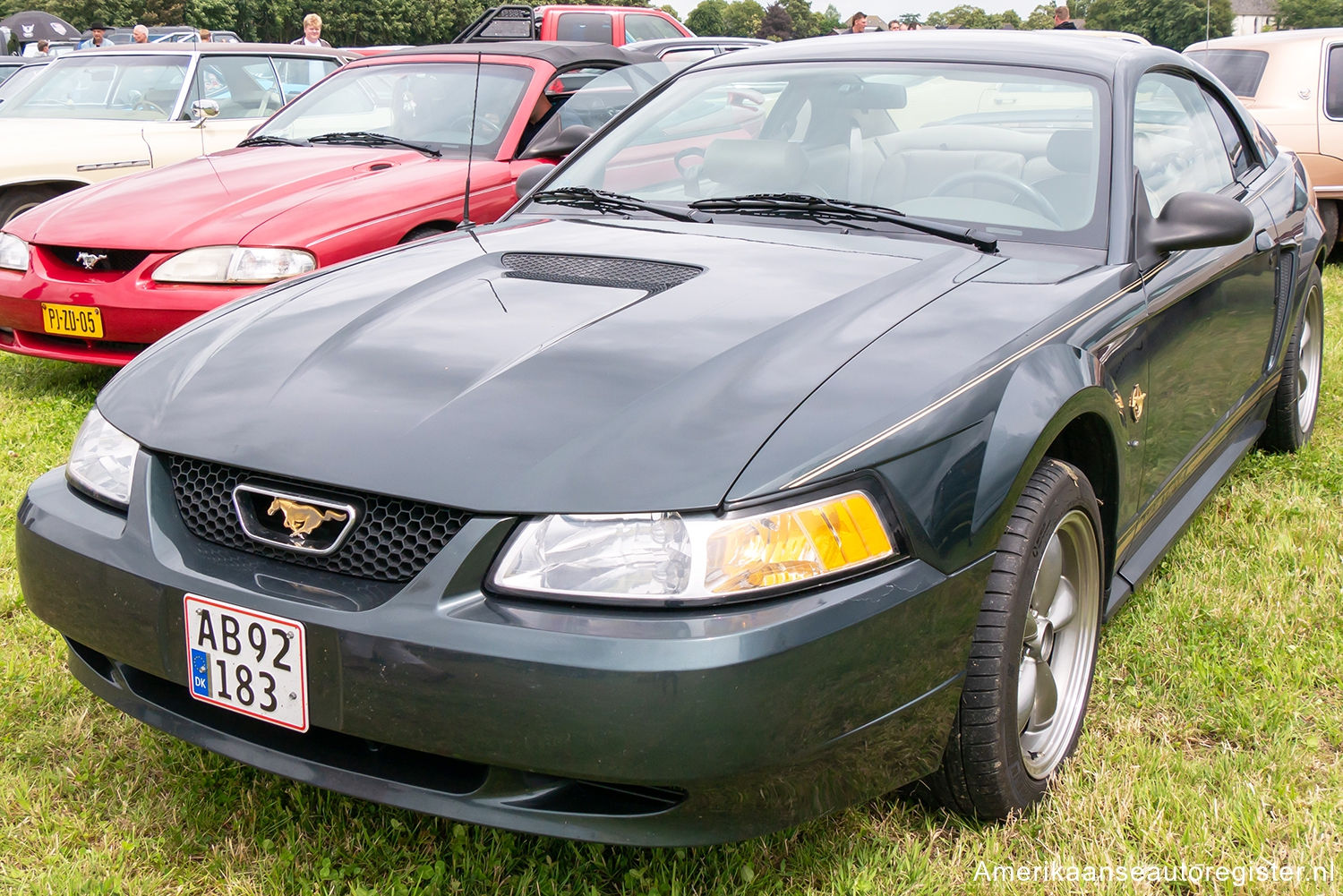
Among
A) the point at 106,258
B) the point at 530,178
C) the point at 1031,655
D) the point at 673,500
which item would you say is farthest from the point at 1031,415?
the point at 106,258

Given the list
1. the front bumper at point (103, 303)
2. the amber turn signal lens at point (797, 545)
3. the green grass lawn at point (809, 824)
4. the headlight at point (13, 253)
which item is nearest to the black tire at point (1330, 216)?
the green grass lawn at point (809, 824)

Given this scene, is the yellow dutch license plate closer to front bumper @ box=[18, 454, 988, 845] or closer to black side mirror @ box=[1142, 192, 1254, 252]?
front bumper @ box=[18, 454, 988, 845]

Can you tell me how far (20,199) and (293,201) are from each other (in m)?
2.70

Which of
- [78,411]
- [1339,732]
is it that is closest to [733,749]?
[1339,732]

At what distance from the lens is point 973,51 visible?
304cm

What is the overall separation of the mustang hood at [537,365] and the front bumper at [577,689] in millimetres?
149

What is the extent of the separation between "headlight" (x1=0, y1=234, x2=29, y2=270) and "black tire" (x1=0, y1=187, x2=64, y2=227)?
1.54 m

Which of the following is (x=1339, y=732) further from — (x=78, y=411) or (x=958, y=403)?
(x=78, y=411)

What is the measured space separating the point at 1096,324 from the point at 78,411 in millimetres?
4024

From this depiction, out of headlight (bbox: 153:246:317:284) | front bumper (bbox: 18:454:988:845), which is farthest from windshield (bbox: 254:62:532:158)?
front bumper (bbox: 18:454:988:845)

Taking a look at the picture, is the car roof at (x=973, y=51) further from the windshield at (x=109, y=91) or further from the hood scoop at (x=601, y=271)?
the windshield at (x=109, y=91)

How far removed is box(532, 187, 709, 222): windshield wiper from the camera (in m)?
2.90

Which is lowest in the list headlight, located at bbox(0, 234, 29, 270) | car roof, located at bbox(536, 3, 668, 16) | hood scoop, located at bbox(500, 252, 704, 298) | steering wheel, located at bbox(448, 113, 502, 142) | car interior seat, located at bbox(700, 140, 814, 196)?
headlight, located at bbox(0, 234, 29, 270)

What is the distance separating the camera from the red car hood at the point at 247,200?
15.0 feet
